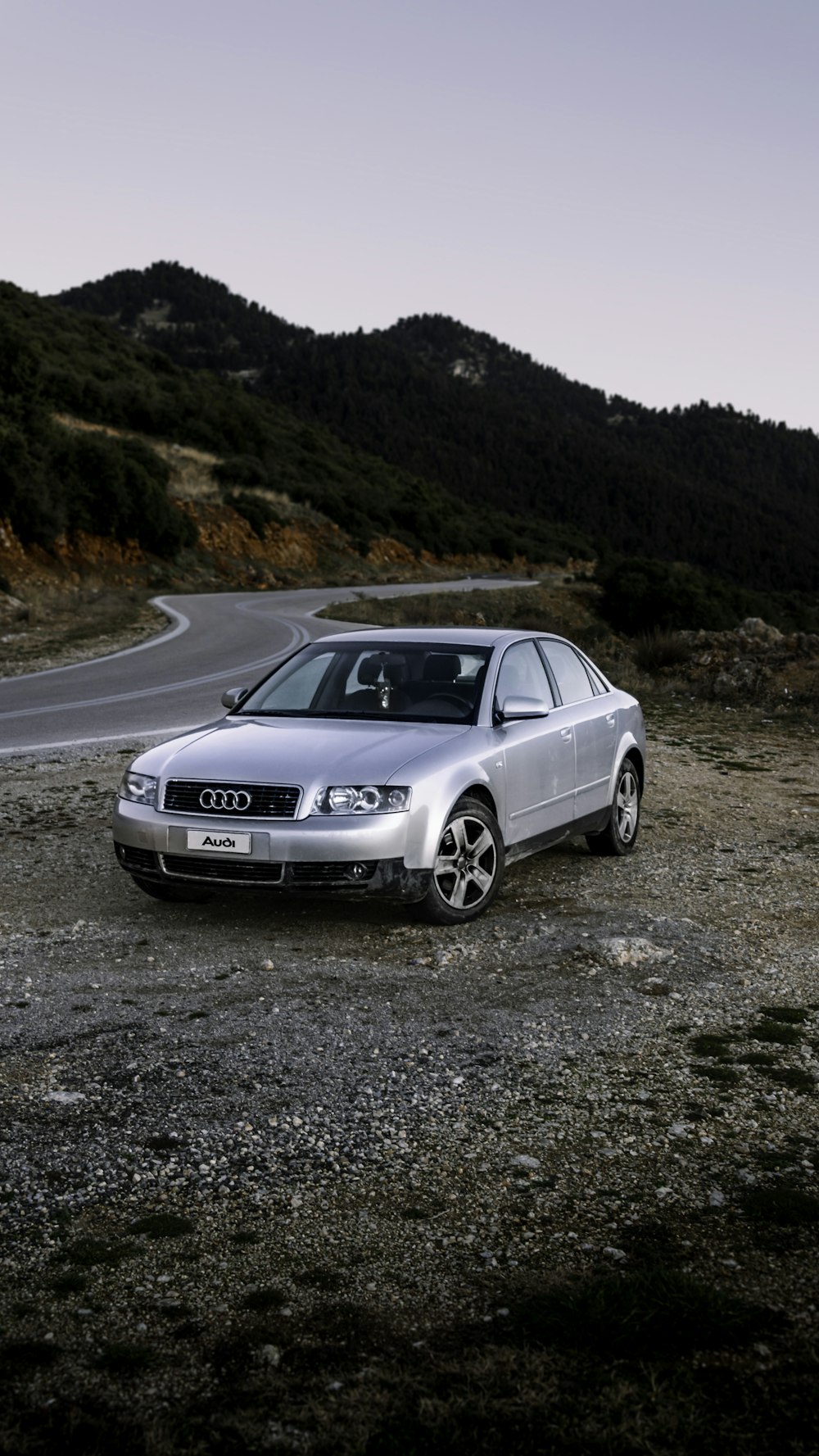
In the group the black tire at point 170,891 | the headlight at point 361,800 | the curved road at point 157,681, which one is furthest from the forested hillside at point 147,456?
the headlight at point 361,800


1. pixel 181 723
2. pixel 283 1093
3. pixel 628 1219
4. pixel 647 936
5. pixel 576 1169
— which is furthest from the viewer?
pixel 181 723

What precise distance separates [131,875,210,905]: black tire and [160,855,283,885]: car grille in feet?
0.37

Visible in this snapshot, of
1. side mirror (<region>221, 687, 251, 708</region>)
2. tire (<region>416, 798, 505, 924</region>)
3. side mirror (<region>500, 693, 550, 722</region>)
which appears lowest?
tire (<region>416, 798, 505, 924</region>)

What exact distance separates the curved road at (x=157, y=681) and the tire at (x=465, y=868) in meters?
6.81

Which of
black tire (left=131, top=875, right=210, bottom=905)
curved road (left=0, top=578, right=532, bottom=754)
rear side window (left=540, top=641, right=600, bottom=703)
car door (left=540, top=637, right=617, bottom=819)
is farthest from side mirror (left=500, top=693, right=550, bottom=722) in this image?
curved road (left=0, top=578, right=532, bottom=754)

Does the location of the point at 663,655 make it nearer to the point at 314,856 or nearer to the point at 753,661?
the point at 753,661

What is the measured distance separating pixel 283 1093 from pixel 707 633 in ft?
60.4

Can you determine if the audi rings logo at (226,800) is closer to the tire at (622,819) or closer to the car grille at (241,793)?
the car grille at (241,793)

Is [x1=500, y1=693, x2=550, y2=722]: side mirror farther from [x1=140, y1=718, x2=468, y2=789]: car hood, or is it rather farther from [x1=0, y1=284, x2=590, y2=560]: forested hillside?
[x1=0, y1=284, x2=590, y2=560]: forested hillside

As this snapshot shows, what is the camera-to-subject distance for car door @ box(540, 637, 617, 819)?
7844 mm

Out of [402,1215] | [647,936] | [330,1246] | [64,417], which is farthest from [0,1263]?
[64,417]

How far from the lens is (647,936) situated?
6.24 metres

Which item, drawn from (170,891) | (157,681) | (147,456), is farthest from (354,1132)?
(147,456)

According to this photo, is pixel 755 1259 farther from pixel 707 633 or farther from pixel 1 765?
pixel 707 633
